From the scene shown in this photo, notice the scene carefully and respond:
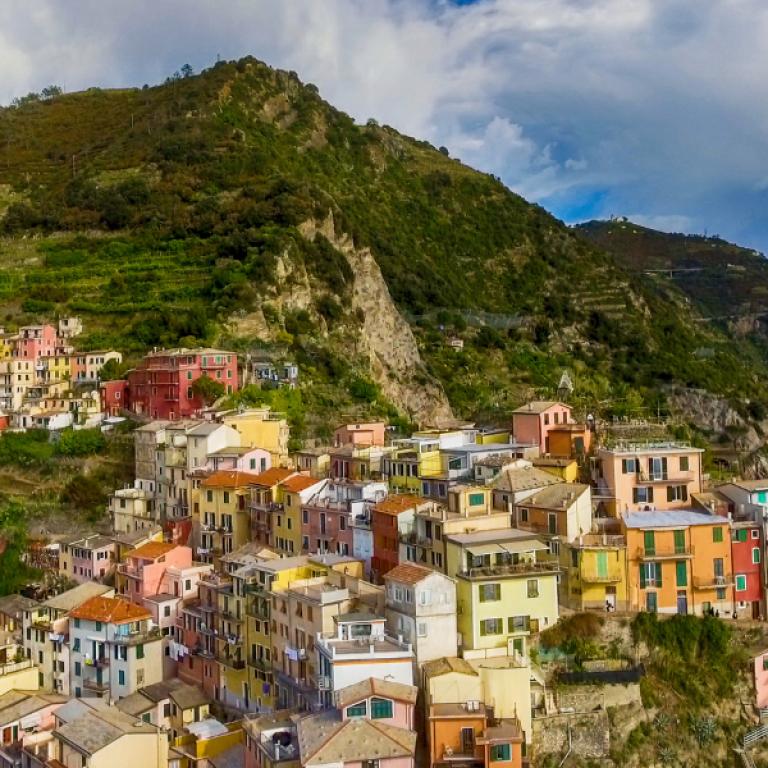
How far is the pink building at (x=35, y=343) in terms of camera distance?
234 feet

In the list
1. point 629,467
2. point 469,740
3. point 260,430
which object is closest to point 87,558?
point 260,430

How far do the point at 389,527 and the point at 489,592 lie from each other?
708 cm

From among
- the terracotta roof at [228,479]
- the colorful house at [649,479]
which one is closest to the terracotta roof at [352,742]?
the colorful house at [649,479]

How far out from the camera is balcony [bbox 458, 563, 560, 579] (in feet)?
118

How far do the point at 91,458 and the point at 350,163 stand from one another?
77451 mm

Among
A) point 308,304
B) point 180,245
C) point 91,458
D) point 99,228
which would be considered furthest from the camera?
point 99,228

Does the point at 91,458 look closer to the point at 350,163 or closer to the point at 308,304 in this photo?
the point at 308,304

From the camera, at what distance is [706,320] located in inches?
6393

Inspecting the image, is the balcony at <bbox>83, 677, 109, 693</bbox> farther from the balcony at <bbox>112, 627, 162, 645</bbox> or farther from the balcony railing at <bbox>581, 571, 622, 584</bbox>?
the balcony railing at <bbox>581, 571, 622, 584</bbox>

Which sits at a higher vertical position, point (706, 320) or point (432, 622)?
point (706, 320)

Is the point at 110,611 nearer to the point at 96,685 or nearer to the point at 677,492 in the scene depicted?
the point at 96,685

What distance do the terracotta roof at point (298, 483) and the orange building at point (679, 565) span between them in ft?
47.1

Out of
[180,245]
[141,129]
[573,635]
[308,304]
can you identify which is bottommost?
[573,635]

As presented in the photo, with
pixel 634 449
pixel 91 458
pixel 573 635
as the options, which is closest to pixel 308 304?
pixel 91 458
